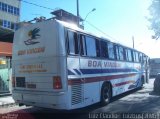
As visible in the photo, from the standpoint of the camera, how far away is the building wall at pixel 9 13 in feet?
155

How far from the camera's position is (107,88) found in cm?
1191

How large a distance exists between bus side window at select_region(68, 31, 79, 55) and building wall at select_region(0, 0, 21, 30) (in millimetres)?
39759

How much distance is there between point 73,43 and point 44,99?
7.23 ft

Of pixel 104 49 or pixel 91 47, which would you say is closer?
pixel 91 47

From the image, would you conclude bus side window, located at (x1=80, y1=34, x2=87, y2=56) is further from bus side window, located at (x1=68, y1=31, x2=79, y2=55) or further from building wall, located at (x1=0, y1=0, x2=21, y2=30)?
building wall, located at (x1=0, y1=0, x2=21, y2=30)

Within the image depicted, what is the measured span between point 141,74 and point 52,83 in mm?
13111

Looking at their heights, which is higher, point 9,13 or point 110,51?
point 9,13

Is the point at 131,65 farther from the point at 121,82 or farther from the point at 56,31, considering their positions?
the point at 56,31

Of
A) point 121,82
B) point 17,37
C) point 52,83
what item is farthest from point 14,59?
point 121,82

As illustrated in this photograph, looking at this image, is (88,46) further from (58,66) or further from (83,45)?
(58,66)

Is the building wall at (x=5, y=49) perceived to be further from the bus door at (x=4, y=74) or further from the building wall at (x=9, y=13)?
the building wall at (x=9, y=13)

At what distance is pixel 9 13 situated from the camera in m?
48.7

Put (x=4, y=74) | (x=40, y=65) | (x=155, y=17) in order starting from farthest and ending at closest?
(x=155, y=17) < (x=4, y=74) < (x=40, y=65)

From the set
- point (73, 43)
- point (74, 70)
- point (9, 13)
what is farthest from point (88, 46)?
point (9, 13)
